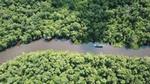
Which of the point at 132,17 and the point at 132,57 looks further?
the point at 132,17

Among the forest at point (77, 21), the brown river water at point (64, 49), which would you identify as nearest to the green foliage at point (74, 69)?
the brown river water at point (64, 49)

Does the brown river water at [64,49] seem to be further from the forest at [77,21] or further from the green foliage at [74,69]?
the green foliage at [74,69]

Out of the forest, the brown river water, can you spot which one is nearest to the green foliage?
the brown river water

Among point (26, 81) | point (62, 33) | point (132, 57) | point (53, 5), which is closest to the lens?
point (26, 81)

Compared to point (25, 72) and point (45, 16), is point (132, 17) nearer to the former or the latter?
point (45, 16)

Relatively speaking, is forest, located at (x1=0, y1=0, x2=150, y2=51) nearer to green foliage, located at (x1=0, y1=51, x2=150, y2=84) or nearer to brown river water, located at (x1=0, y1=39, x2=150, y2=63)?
brown river water, located at (x1=0, y1=39, x2=150, y2=63)

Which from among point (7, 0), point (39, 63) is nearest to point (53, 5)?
point (7, 0)

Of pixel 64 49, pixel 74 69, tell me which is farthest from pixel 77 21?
pixel 74 69
